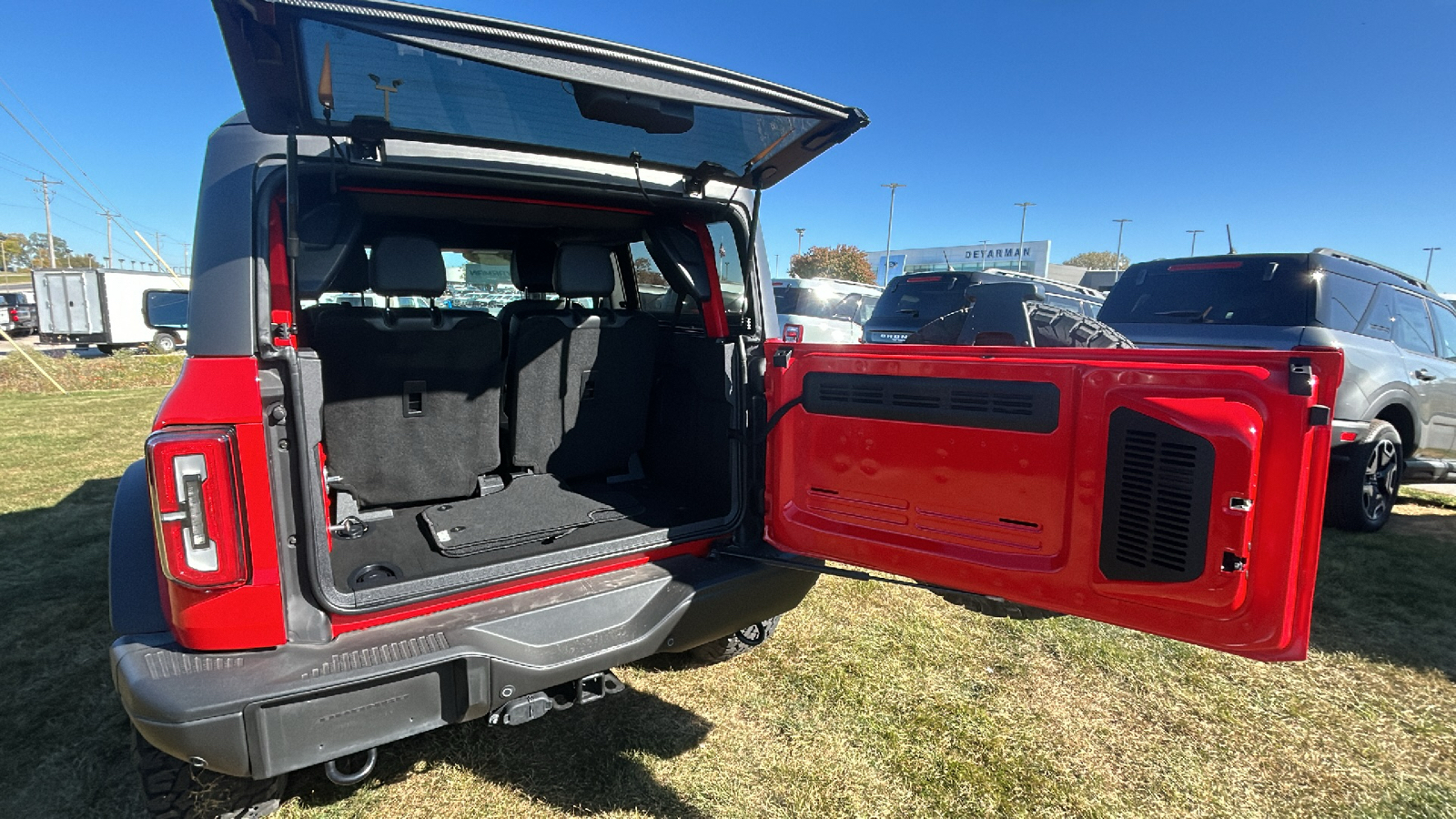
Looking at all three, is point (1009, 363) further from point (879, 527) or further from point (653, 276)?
point (653, 276)

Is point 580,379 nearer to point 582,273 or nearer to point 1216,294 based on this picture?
point 582,273

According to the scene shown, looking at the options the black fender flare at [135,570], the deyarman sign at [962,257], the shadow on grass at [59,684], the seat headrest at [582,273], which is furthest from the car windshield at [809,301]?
the deyarman sign at [962,257]

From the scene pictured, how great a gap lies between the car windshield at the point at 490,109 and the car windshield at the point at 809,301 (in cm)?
960

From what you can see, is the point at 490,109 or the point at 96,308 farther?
the point at 96,308

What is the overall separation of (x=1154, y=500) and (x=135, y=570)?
262 cm

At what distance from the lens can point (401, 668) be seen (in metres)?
1.66

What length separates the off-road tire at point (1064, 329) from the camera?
13.0 feet

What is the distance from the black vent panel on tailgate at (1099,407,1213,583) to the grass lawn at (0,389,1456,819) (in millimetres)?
1043

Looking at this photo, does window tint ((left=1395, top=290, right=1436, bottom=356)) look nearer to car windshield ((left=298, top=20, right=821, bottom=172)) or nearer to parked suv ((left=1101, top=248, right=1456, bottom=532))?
parked suv ((left=1101, top=248, right=1456, bottom=532))

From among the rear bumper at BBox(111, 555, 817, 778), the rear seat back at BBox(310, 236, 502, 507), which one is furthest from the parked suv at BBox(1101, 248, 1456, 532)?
the rear seat back at BBox(310, 236, 502, 507)

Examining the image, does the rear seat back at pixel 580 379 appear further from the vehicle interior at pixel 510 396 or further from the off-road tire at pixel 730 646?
the off-road tire at pixel 730 646

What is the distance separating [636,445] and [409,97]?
1920 mm

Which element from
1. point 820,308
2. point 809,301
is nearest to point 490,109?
point 809,301

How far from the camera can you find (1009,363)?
1.77 metres
